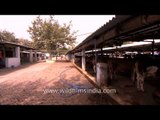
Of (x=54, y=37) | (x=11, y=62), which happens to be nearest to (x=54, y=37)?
(x=54, y=37)

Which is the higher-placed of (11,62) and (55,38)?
(55,38)

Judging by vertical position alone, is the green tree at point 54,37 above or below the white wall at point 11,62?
above

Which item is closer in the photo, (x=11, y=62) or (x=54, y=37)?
(x=11, y=62)

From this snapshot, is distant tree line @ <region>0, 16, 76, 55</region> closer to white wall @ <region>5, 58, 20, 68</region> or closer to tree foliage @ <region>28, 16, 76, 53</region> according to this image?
tree foliage @ <region>28, 16, 76, 53</region>

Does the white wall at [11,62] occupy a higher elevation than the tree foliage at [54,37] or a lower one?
lower

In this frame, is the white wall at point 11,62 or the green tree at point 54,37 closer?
the white wall at point 11,62

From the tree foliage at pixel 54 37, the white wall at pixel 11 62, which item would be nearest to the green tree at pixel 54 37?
the tree foliage at pixel 54 37

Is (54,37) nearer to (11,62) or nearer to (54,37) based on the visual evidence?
(54,37)

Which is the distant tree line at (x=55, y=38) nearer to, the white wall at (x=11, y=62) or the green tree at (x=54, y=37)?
the green tree at (x=54, y=37)

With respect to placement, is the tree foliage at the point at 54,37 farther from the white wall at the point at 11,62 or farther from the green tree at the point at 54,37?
the white wall at the point at 11,62
